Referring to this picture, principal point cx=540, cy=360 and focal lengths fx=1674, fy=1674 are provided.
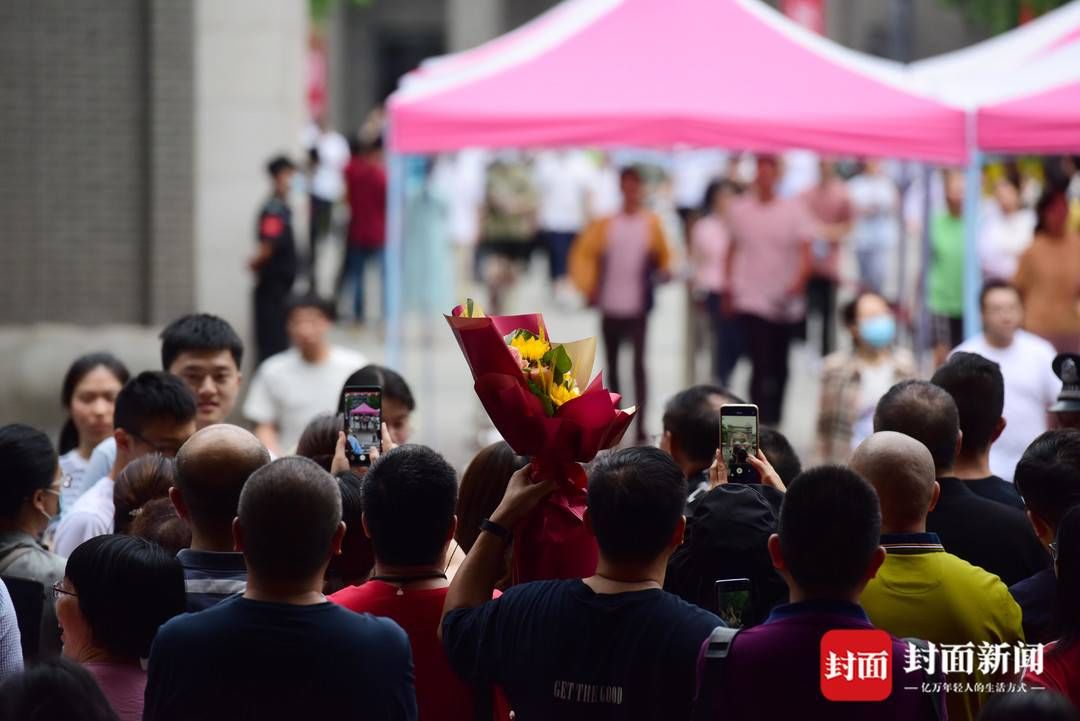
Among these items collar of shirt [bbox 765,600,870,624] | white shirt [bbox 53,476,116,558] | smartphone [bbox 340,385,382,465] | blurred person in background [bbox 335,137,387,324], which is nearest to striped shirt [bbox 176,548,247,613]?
smartphone [bbox 340,385,382,465]

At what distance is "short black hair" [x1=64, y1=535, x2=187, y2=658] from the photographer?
4.05m

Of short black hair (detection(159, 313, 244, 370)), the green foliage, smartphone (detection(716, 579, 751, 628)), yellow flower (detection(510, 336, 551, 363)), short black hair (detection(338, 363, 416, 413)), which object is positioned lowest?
smartphone (detection(716, 579, 751, 628))

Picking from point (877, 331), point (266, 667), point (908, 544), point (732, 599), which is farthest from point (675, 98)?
point (266, 667)

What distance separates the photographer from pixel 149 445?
6109 mm

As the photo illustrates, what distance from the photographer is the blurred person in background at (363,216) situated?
18.0 meters

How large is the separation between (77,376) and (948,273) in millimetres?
8104

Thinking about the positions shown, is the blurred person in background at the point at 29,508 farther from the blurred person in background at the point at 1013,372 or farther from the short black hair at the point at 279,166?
the short black hair at the point at 279,166

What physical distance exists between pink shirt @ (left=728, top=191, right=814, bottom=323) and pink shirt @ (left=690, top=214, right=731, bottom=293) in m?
1.86

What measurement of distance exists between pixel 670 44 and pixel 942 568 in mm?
6702

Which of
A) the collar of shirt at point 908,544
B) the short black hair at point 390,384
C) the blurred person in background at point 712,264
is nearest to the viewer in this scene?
the collar of shirt at point 908,544

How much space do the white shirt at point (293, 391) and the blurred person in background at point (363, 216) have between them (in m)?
9.09

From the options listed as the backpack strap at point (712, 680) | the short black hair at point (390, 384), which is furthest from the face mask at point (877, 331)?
the backpack strap at point (712, 680)

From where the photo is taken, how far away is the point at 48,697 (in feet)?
10.6

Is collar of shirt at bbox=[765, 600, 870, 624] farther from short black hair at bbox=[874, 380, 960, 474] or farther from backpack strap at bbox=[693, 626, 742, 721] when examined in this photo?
short black hair at bbox=[874, 380, 960, 474]
